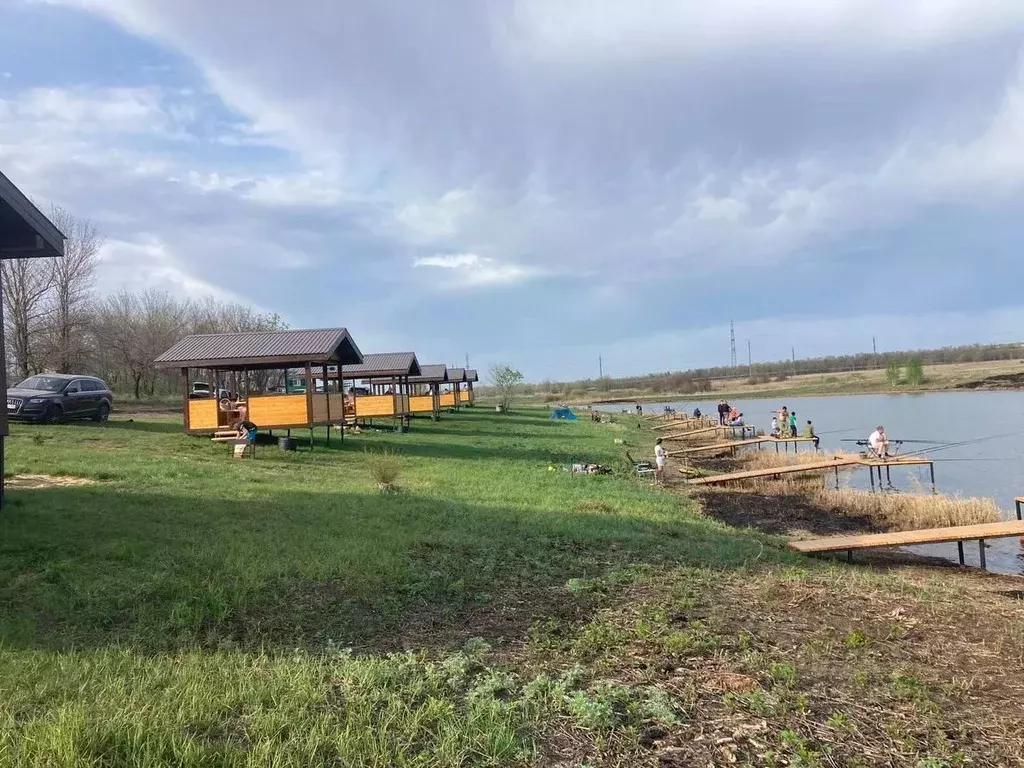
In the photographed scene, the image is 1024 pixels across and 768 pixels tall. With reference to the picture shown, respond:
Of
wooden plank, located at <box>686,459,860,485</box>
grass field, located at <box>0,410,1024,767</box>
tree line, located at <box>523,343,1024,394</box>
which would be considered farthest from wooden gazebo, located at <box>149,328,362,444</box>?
tree line, located at <box>523,343,1024,394</box>

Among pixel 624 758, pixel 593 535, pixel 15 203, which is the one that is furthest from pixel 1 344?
pixel 624 758

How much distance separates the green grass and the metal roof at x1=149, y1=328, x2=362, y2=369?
6.82 metres

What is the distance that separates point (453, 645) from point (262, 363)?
668 inches

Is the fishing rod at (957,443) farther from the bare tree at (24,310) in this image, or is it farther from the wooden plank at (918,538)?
the bare tree at (24,310)

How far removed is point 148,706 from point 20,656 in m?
1.32

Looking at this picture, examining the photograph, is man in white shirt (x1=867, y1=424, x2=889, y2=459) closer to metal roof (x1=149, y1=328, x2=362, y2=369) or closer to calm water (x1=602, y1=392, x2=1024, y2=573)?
calm water (x1=602, y1=392, x2=1024, y2=573)

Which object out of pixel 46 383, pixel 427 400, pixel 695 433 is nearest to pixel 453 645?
pixel 46 383

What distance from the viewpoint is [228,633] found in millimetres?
5078

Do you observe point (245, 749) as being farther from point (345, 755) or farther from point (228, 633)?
point (228, 633)

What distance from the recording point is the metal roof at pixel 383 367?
1351 inches

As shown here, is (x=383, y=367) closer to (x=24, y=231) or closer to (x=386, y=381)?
(x=386, y=381)

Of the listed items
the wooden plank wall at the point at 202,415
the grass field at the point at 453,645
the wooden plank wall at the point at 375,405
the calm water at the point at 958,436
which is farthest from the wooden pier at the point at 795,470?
the wooden plank wall at the point at 375,405

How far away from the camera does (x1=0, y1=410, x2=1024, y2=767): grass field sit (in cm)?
356

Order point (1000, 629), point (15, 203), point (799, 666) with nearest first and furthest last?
point (799, 666) < point (1000, 629) < point (15, 203)
